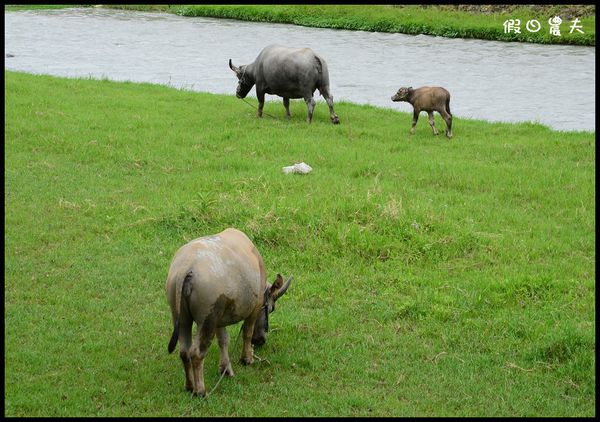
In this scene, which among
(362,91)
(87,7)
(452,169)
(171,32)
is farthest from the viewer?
(87,7)

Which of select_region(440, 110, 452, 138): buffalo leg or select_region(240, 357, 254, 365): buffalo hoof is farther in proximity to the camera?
select_region(440, 110, 452, 138): buffalo leg

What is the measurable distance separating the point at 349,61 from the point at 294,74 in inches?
386

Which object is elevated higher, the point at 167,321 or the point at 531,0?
the point at 531,0

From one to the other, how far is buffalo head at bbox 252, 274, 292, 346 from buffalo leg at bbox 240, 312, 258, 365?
0.79ft

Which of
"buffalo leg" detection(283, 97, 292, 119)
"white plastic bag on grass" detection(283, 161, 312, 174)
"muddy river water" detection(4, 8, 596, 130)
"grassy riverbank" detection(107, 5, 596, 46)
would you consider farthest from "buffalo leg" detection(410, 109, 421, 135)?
"grassy riverbank" detection(107, 5, 596, 46)

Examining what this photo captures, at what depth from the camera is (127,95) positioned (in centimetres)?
1902

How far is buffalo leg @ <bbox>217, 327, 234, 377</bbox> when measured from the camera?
6.79 meters

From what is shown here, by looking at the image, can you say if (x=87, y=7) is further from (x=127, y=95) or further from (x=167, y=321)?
(x=167, y=321)

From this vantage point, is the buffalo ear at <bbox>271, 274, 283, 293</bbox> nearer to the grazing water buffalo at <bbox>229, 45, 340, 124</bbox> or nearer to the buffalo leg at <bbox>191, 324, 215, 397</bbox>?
the buffalo leg at <bbox>191, 324, 215, 397</bbox>

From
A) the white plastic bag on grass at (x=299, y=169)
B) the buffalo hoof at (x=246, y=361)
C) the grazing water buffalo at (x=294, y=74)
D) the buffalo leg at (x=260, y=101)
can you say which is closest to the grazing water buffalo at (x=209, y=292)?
the buffalo hoof at (x=246, y=361)

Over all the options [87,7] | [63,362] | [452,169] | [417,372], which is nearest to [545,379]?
[417,372]

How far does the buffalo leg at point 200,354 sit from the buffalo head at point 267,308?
928mm

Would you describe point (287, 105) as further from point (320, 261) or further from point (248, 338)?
point (248, 338)

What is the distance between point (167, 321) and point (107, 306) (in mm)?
705
